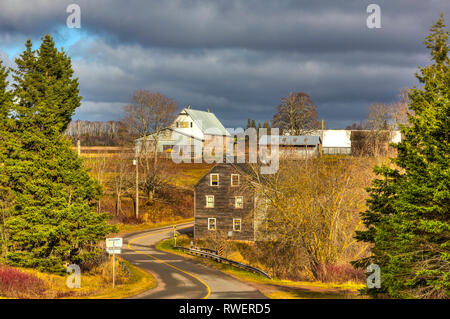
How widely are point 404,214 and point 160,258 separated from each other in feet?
97.5

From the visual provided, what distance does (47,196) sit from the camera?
2811 cm

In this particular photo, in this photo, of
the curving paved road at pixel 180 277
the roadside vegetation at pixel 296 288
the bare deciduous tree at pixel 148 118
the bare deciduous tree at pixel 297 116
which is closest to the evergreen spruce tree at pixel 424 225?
the roadside vegetation at pixel 296 288

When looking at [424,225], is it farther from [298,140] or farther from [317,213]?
[298,140]

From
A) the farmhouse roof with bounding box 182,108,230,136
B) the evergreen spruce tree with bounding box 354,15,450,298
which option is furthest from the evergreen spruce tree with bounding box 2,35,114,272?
the farmhouse roof with bounding box 182,108,230,136

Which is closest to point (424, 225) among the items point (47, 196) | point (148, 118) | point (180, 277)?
point (180, 277)

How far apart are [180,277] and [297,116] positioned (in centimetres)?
7450

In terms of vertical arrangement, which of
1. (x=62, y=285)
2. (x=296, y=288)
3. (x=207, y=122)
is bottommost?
(x=296, y=288)

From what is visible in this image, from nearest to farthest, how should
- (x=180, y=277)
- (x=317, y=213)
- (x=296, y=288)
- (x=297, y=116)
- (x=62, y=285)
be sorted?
(x=62, y=285) → (x=296, y=288) → (x=180, y=277) → (x=317, y=213) → (x=297, y=116)

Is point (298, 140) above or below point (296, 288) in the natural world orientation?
above

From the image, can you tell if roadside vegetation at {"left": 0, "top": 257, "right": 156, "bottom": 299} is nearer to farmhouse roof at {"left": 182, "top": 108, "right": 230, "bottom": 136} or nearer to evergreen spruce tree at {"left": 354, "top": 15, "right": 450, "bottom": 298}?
evergreen spruce tree at {"left": 354, "top": 15, "right": 450, "bottom": 298}

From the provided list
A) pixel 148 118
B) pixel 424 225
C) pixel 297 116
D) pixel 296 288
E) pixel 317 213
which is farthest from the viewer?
pixel 297 116

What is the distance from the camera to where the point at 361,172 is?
3900 cm

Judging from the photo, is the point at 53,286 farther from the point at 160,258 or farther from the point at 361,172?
the point at 361,172
